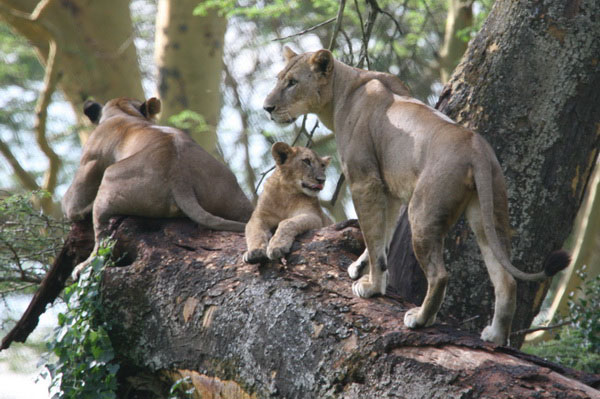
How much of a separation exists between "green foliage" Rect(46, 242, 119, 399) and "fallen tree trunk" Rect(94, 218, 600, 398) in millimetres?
119

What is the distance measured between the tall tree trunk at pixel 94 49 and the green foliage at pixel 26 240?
5227 mm

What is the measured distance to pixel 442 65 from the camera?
38.1 feet

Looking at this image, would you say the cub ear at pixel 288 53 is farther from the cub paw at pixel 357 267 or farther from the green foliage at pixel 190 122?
the green foliage at pixel 190 122

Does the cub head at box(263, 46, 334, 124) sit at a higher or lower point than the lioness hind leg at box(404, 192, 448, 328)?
higher

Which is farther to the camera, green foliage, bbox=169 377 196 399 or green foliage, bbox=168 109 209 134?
green foliage, bbox=168 109 209 134

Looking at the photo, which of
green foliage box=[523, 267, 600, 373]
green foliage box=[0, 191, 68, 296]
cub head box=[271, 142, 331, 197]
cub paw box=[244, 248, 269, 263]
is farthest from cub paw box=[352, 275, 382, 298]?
green foliage box=[0, 191, 68, 296]

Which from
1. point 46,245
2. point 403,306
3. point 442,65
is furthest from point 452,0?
point 403,306

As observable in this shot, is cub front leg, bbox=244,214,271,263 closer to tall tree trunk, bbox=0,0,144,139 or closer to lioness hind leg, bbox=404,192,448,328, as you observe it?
lioness hind leg, bbox=404,192,448,328

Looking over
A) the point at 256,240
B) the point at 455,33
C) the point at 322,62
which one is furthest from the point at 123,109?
the point at 455,33

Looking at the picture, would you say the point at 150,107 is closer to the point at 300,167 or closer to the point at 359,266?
the point at 300,167

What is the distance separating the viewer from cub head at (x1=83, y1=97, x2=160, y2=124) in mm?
7816

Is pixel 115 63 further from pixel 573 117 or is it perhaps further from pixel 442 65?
pixel 573 117

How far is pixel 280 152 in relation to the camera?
6.45m

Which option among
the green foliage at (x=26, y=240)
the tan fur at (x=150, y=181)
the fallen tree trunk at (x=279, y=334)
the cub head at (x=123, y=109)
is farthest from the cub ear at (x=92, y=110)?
the fallen tree trunk at (x=279, y=334)
